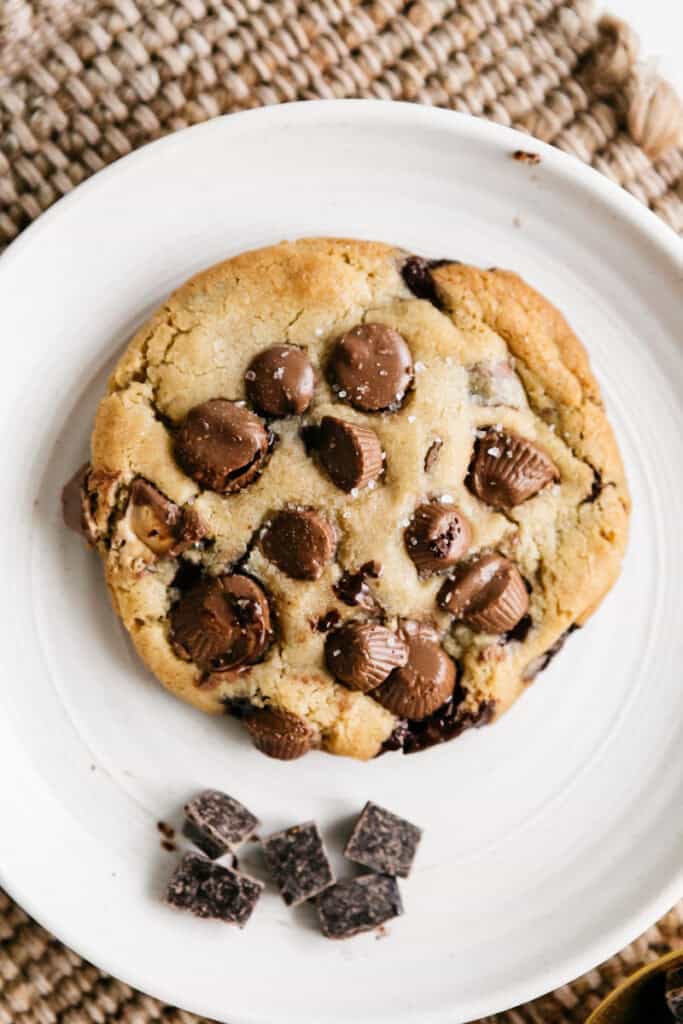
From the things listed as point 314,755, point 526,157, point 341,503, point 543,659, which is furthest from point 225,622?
point 526,157

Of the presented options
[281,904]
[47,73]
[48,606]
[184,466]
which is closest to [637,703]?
[281,904]

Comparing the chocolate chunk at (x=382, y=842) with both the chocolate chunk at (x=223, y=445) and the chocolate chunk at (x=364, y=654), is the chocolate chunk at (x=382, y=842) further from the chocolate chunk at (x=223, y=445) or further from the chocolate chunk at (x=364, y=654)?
the chocolate chunk at (x=223, y=445)

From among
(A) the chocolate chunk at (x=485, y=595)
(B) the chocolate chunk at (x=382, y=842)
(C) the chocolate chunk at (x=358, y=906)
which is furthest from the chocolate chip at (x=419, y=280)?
(C) the chocolate chunk at (x=358, y=906)

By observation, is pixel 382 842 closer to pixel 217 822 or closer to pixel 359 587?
pixel 217 822

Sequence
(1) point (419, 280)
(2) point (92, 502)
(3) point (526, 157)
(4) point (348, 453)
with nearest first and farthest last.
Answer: (4) point (348, 453)
(2) point (92, 502)
(1) point (419, 280)
(3) point (526, 157)

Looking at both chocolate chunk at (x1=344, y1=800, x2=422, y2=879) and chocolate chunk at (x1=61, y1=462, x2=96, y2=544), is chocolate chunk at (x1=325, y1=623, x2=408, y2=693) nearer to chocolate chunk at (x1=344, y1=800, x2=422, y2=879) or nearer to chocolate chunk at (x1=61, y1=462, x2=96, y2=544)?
chocolate chunk at (x1=344, y1=800, x2=422, y2=879)

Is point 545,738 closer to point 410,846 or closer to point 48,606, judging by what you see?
point 410,846
